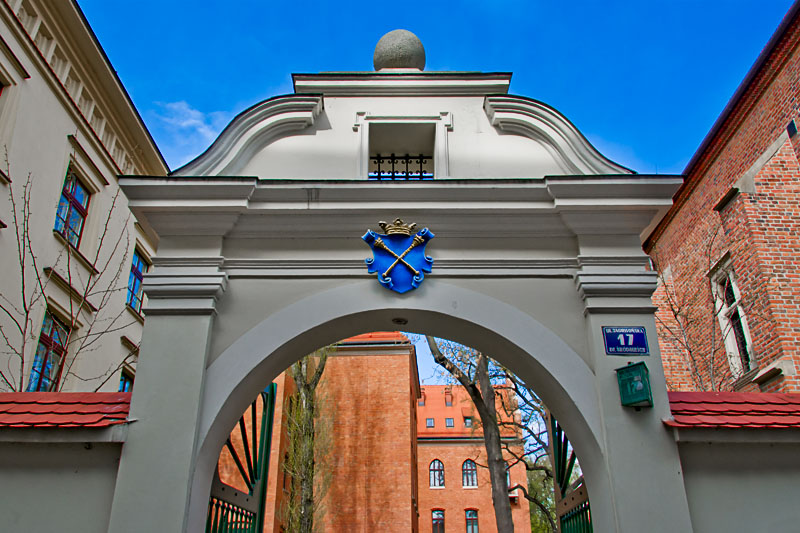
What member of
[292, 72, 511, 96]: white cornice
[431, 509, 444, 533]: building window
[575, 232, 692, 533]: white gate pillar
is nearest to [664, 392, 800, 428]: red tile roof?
[575, 232, 692, 533]: white gate pillar

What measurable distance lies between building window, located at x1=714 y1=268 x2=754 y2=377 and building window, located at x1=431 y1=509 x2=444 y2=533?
3082 centimetres

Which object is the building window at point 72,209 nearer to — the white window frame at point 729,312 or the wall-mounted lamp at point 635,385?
the wall-mounted lamp at point 635,385

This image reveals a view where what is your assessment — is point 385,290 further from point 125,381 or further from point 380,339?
point 380,339

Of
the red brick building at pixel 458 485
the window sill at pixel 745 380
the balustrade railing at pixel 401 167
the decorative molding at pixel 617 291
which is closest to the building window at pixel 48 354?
the balustrade railing at pixel 401 167

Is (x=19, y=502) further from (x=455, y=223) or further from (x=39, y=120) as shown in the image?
(x=39, y=120)

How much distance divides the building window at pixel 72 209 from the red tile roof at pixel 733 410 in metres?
10.9

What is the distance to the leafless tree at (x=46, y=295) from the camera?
32.4 ft

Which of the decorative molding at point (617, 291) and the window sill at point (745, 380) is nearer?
the decorative molding at point (617, 291)

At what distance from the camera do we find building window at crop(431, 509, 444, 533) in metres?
39.2

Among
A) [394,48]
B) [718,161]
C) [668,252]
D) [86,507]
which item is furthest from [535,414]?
[86,507]

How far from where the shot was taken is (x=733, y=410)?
5.19 m

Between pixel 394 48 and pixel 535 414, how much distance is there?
14.9 m

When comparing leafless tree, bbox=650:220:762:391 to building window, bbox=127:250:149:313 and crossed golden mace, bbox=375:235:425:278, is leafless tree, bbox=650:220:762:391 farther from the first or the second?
building window, bbox=127:250:149:313

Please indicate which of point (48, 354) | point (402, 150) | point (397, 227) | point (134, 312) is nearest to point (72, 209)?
point (48, 354)
